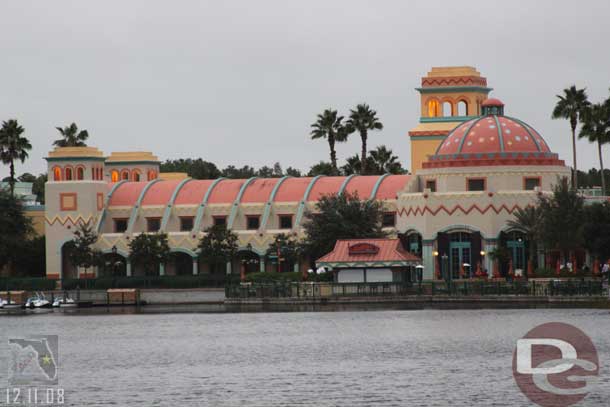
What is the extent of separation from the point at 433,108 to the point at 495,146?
1621 cm

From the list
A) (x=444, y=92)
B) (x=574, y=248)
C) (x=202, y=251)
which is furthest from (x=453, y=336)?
(x=444, y=92)

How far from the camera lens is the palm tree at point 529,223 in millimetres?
116562

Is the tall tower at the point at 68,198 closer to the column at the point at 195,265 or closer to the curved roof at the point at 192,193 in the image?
the curved roof at the point at 192,193

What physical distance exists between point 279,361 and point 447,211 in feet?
172

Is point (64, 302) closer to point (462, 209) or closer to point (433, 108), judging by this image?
point (462, 209)

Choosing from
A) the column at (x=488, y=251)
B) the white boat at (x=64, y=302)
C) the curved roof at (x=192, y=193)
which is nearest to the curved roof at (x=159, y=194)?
A: the curved roof at (x=192, y=193)

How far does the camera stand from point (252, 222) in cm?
13500

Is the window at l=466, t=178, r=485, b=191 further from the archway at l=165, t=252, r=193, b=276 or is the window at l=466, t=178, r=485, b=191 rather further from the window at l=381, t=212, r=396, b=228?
the archway at l=165, t=252, r=193, b=276

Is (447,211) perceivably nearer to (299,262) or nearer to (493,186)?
(493,186)

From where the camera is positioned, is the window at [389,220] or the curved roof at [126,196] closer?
the window at [389,220]

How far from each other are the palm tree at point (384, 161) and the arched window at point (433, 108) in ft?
56.4

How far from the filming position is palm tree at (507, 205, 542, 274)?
382 ft

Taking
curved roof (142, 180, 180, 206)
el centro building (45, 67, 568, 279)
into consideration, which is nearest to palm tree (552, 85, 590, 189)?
el centro building (45, 67, 568, 279)

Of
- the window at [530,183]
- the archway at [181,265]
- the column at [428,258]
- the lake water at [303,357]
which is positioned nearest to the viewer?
the lake water at [303,357]
